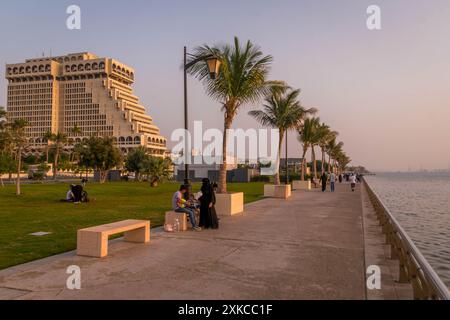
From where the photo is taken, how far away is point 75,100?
166m

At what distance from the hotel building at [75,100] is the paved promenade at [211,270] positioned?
500ft

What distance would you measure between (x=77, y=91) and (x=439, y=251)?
581 ft

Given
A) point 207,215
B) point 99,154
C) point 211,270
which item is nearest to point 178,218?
point 207,215

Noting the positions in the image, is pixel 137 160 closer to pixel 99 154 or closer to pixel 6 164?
pixel 99 154

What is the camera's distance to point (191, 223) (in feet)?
33.2

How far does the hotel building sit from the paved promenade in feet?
500

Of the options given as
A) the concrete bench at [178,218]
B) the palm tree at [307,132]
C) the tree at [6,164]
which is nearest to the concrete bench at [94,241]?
the concrete bench at [178,218]

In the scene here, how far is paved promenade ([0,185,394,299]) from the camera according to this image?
4723 millimetres

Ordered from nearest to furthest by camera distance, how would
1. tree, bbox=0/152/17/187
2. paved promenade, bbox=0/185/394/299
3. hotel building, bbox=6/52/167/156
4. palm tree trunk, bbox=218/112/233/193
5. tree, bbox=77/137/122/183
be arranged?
1. paved promenade, bbox=0/185/394/299
2. palm tree trunk, bbox=218/112/233/193
3. tree, bbox=0/152/17/187
4. tree, bbox=77/137/122/183
5. hotel building, bbox=6/52/167/156

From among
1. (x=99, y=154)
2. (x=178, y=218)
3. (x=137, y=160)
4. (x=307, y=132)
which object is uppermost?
(x=307, y=132)

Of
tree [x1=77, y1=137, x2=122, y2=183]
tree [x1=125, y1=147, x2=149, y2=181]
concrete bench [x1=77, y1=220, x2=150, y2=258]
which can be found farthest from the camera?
tree [x1=125, y1=147, x2=149, y2=181]

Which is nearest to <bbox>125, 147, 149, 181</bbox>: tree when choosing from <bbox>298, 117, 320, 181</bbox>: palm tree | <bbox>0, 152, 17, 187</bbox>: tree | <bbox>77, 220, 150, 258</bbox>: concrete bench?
<bbox>0, 152, 17, 187</bbox>: tree

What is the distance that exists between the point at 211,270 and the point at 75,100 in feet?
582

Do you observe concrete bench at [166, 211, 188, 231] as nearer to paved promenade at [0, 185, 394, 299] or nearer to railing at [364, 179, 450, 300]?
paved promenade at [0, 185, 394, 299]
